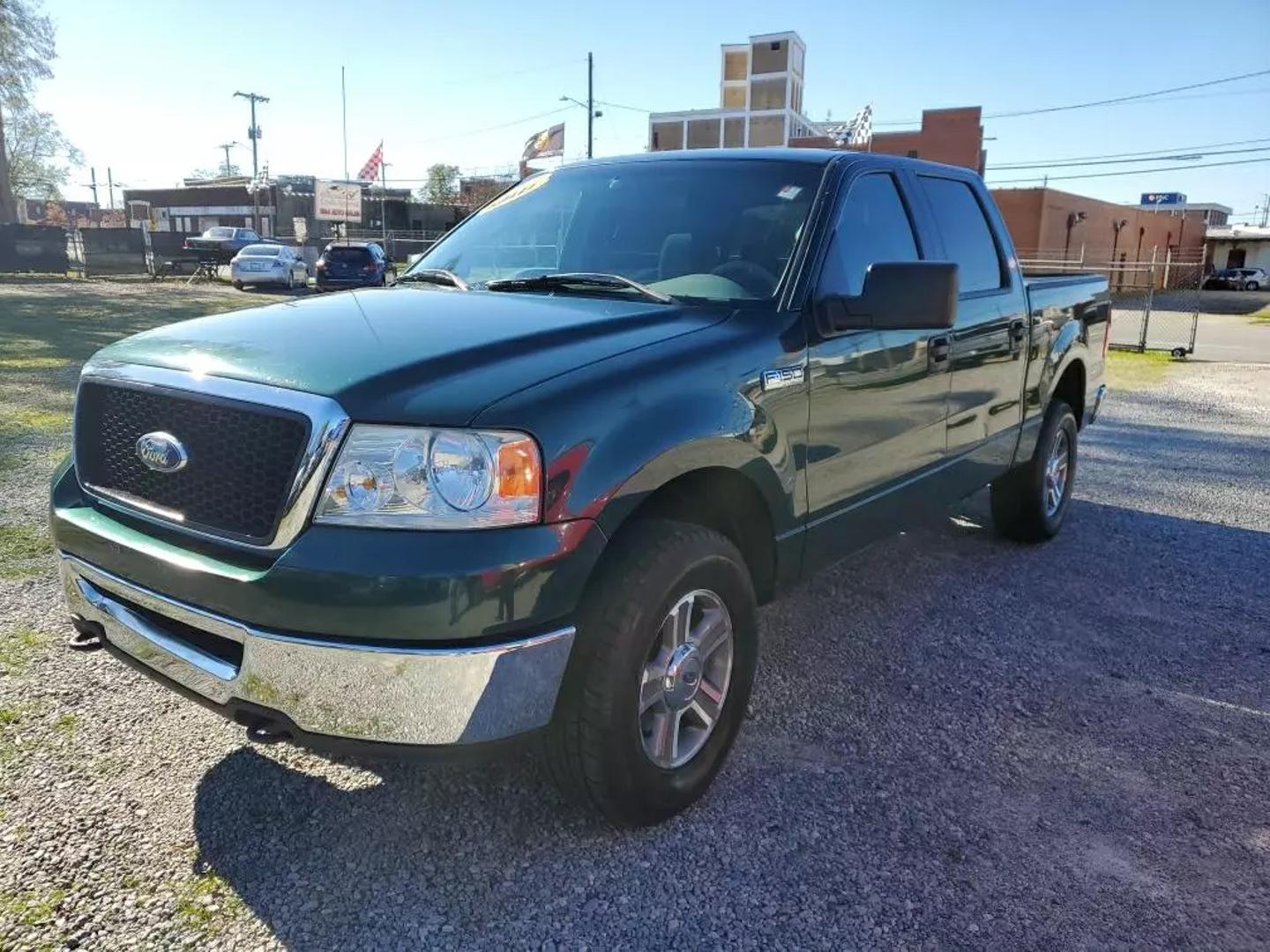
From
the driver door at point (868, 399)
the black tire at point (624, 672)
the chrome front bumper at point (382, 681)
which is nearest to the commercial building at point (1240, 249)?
the driver door at point (868, 399)

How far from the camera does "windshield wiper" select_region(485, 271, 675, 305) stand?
3188mm

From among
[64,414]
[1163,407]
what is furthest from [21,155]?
[1163,407]

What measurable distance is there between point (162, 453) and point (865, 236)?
8.21 ft

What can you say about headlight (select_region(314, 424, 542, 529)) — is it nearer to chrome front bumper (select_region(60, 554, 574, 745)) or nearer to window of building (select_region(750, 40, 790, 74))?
chrome front bumper (select_region(60, 554, 574, 745))

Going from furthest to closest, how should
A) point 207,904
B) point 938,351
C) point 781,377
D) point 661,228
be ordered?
point 938,351 → point 661,228 → point 781,377 → point 207,904

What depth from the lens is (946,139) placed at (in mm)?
49812

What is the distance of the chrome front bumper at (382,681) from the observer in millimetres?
2145

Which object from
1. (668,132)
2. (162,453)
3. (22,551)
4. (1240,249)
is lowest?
(22,551)

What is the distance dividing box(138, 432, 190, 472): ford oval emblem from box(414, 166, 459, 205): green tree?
8204cm

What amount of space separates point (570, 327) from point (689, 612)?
89 centimetres

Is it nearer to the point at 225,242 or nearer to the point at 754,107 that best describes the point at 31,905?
the point at 225,242

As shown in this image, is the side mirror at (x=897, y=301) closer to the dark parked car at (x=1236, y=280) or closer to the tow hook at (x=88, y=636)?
the tow hook at (x=88, y=636)

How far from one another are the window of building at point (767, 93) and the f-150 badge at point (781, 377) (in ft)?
251

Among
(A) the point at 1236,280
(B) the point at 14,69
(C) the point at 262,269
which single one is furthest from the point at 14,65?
(A) the point at 1236,280
